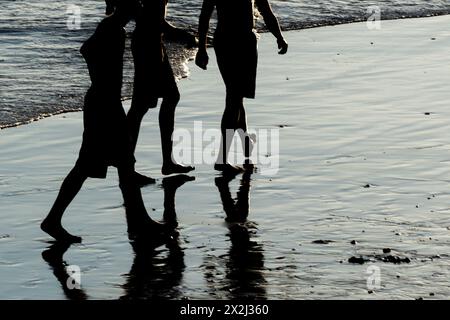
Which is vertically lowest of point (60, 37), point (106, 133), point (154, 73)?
point (60, 37)

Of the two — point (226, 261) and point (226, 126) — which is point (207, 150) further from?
point (226, 261)

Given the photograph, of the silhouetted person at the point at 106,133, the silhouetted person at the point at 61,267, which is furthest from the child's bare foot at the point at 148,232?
the silhouetted person at the point at 61,267

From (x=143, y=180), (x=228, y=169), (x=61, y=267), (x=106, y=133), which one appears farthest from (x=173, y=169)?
(x=61, y=267)

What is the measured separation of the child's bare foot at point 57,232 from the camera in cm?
849

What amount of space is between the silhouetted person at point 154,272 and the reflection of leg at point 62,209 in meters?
0.47

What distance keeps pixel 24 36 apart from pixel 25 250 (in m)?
9.98

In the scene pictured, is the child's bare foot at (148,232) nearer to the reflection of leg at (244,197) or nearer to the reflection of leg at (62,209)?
the reflection of leg at (62,209)

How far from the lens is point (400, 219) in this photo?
891 centimetres

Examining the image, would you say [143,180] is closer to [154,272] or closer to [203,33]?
[203,33]

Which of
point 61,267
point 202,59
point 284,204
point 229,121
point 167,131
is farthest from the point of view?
point 229,121

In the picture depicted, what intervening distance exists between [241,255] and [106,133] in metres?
1.32

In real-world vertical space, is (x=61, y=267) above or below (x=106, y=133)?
below

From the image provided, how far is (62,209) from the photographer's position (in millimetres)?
8570
